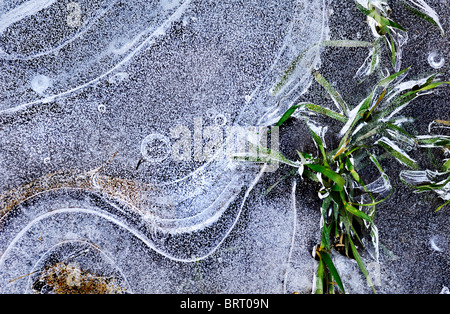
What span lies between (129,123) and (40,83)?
0.33 meters

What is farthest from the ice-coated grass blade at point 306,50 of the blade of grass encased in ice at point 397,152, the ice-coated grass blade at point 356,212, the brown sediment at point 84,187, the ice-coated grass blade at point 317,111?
the brown sediment at point 84,187

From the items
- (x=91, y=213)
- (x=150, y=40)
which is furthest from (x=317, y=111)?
(x=91, y=213)

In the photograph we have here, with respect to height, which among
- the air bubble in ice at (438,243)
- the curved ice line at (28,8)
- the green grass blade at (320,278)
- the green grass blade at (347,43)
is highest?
the curved ice line at (28,8)

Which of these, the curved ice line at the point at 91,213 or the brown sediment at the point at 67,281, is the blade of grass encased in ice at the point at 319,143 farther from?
the brown sediment at the point at 67,281

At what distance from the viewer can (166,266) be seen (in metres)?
1.26

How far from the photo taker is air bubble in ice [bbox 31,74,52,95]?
1.25m

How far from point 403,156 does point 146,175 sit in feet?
2.92

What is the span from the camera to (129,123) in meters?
1.26

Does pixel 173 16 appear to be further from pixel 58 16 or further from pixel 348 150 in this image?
pixel 348 150

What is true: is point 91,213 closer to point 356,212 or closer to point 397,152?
point 356,212

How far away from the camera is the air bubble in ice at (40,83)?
125 centimetres

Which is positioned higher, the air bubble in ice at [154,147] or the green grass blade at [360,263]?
the air bubble in ice at [154,147]

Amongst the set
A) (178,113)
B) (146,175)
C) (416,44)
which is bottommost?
(146,175)
